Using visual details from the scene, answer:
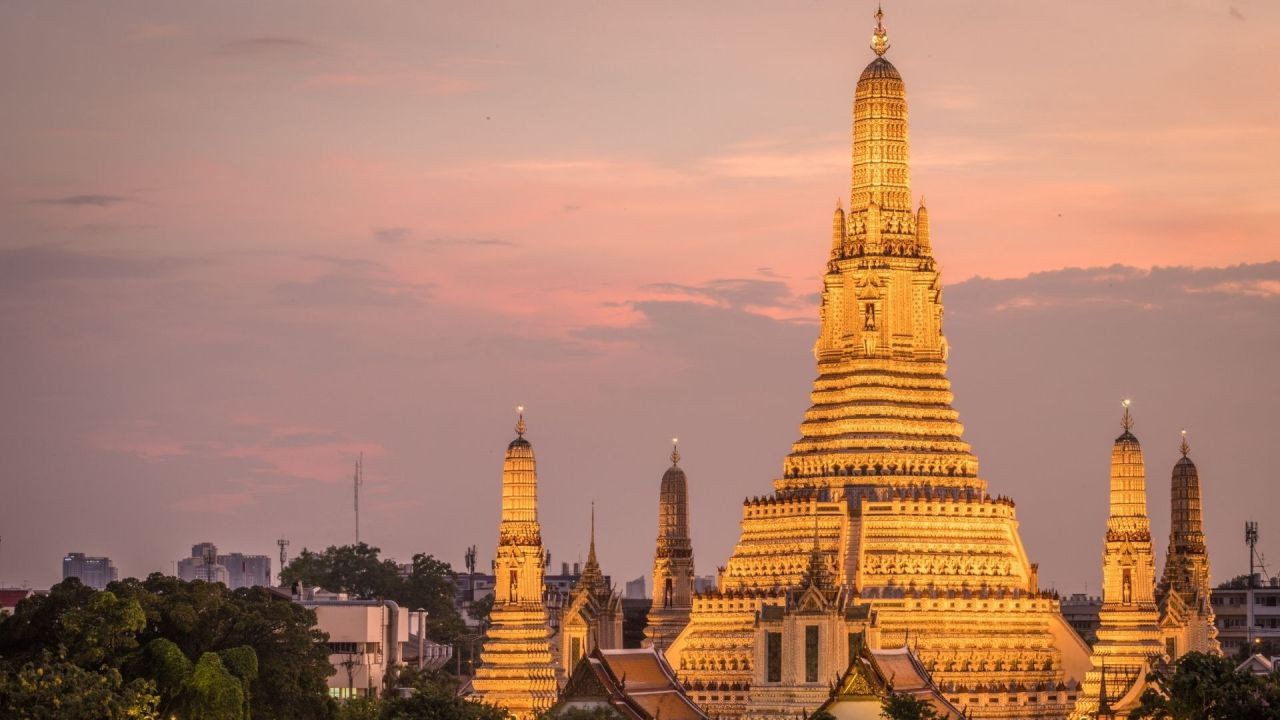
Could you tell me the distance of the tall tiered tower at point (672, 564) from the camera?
152 meters

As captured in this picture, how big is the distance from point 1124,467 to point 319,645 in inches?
1347

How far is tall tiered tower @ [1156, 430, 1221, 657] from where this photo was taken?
141m

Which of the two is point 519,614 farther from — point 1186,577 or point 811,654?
point 1186,577

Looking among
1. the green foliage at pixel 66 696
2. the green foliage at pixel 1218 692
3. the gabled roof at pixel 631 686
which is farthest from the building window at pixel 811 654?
the green foliage at pixel 1218 692

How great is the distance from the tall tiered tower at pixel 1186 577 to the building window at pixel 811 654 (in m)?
17.5

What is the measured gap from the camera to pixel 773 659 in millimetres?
131250

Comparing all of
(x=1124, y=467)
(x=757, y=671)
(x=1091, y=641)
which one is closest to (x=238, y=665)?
(x=757, y=671)

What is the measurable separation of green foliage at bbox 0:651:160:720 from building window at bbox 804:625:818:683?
31.2 m

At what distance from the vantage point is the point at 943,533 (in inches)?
5477

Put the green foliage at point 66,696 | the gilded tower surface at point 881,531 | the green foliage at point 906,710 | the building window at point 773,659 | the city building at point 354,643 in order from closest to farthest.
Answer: the green foliage at point 66,696 < the green foliage at point 906,710 < the building window at point 773,659 < the gilded tower surface at point 881,531 < the city building at point 354,643

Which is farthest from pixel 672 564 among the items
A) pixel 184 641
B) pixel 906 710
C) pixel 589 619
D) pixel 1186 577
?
pixel 906 710

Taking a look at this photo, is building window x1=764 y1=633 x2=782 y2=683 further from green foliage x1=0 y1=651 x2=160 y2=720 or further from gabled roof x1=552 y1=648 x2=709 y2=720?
green foliage x1=0 y1=651 x2=160 y2=720

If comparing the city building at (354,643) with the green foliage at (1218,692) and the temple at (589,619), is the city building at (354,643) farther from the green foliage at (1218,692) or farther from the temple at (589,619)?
the green foliage at (1218,692)

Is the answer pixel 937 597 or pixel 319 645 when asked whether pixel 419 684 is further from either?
pixel 937 597
